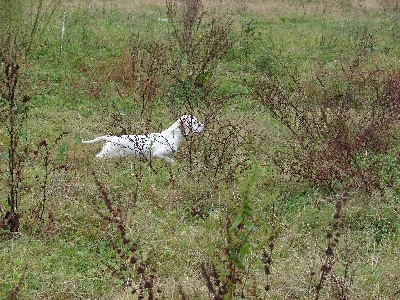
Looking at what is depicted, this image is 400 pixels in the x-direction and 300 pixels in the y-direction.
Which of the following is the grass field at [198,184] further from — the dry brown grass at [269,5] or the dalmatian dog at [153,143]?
the dry brown grass at [269,5]

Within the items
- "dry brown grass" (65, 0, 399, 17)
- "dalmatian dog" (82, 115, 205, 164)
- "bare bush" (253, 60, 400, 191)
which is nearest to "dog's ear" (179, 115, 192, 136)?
"dalmatian dog" (82, 115, 205, 164)

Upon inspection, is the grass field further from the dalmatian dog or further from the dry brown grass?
the dry brown grass

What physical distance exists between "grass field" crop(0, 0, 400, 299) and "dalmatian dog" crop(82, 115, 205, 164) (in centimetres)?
11

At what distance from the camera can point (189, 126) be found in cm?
694

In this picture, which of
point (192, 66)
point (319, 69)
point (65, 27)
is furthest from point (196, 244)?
point (65, 27)

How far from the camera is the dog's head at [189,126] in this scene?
22.8 feet

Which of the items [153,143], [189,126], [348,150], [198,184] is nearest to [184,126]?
[189,126]

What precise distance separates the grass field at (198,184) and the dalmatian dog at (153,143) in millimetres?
108

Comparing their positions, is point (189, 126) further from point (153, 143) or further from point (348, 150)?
point (348, 150)

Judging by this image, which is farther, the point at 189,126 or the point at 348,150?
the point at 189,126

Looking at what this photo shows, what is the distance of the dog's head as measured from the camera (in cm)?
695

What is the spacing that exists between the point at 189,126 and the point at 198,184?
928 millimetres

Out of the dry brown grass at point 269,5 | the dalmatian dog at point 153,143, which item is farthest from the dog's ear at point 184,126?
the dry brown grass at point 269,5

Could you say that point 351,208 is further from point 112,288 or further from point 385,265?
point 112,288
